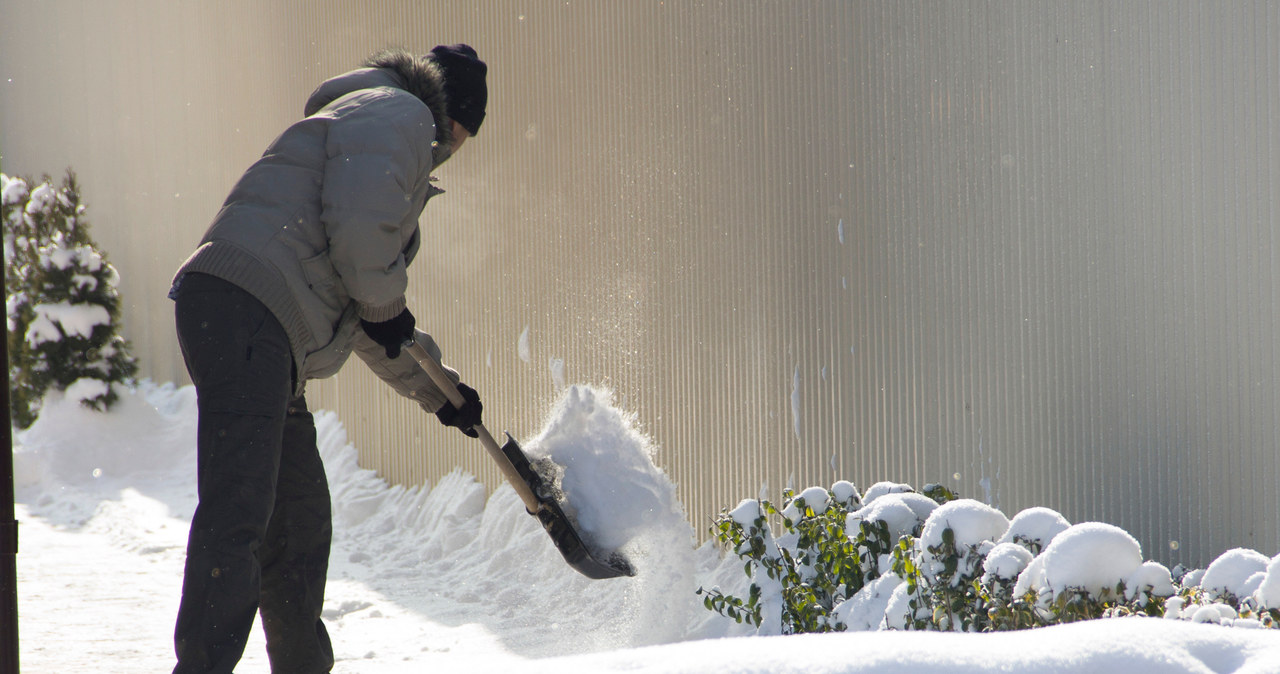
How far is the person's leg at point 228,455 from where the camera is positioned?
2.76 meters

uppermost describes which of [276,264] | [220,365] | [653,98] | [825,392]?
[653,98]

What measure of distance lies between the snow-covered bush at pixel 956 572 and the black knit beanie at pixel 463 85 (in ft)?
5.14

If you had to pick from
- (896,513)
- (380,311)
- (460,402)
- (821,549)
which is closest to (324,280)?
(380,311)

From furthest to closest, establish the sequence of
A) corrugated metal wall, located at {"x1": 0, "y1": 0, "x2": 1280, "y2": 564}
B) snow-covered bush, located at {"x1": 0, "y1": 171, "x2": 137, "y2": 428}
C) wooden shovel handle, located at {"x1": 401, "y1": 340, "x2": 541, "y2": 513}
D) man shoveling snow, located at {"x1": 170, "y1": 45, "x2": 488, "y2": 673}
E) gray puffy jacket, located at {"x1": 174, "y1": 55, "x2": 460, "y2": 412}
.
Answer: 1. snow-covered bush, located at {"x1": 0, "y1": 171, "x2": 137, "y2": 428}
2. wooden shovel handle, located at {"x1": 401, "y1": 340, "x2": 541, "y2": 513}
3. corrugated metal wall, located at {"x1": 0, "y1": 0, "x2": 1280, "y2": 564}
4. gray puffy jacket, located at {"x1": 174, "y1": 55, "x2": 460, "y2": 412}
5. man shoveling snow, located at {"x1": 170, "y1": 45, "x2": 488, "y2": 673}

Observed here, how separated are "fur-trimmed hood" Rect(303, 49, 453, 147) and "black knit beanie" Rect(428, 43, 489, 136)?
0.06 m

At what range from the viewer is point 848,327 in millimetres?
4500

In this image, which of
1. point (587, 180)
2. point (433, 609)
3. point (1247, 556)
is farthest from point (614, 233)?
point (1247, 556)

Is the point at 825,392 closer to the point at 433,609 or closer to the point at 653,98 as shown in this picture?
the point at 653,98

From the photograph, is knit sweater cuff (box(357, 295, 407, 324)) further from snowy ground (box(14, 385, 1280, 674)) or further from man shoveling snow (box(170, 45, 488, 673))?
A: snowy ground (box(14, 385, 1280, 674))

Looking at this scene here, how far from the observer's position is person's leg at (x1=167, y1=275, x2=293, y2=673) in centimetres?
276

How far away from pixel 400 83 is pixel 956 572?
2160mm

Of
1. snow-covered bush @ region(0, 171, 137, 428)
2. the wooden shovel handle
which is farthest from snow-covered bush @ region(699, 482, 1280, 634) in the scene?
snow-covered bush @ region(0, 171, 137, 428)

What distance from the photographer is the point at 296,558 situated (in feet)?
11.4

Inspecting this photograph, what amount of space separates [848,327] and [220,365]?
96.5 inches
